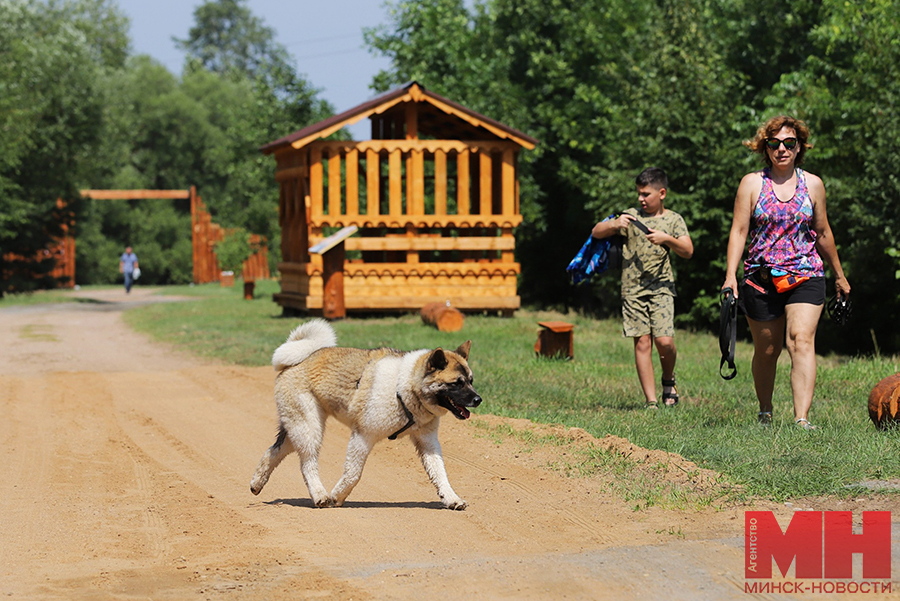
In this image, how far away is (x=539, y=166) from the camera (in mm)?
33250

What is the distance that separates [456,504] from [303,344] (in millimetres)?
1561

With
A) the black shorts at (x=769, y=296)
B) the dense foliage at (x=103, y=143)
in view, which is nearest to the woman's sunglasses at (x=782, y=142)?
the black shorts at (x=769, y=296)

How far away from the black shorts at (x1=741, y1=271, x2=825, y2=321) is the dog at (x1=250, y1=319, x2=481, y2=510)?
2.76 m

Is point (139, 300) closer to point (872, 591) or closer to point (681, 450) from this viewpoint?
point (681, 450)

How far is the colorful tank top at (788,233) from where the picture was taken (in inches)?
315

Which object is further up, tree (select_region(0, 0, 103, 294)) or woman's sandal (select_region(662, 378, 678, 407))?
tree (select_region(0, 0, 103, 294))

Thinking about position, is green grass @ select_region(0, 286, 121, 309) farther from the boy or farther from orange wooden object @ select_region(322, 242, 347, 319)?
the boy

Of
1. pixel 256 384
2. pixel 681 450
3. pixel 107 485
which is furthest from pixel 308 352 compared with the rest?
pixel 256 384

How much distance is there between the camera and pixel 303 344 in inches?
279

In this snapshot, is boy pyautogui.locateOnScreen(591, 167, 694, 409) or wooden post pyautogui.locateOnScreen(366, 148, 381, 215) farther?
wooden post pyautogui.locateOnScreen(366, 148, 381, 215)

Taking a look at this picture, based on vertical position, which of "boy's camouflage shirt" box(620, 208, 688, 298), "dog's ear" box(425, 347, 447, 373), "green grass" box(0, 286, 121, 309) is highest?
"boy's camouflage shirt" box(620, 208, 688, 298)

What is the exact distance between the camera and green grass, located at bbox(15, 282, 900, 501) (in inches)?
276

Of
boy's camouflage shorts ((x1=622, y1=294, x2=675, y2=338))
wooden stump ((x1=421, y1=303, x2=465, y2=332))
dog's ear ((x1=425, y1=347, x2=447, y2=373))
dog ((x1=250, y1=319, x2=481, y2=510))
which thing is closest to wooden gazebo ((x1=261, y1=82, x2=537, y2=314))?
wooden stump ((x1=421, y1=303, x2=465, y2=332))

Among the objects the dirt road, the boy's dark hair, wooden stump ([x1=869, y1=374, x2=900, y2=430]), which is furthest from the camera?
the boy's dark hair
